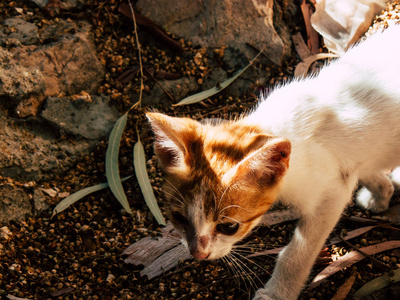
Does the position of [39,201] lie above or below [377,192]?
above

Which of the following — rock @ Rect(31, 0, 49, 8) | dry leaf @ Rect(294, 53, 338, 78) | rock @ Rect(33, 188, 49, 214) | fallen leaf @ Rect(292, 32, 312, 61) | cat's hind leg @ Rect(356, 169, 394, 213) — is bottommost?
cat's hind leg @ Rect(356, 169, 394, 213)

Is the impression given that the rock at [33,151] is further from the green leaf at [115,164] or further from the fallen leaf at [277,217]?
the fallen leaf at [277,217]

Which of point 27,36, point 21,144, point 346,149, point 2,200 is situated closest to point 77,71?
point 27,36

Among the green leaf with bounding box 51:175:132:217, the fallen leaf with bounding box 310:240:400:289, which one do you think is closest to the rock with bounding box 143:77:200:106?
the green leaf with bounding box 51:175:132:217

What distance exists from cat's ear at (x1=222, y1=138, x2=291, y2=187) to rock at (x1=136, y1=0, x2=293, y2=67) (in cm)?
176

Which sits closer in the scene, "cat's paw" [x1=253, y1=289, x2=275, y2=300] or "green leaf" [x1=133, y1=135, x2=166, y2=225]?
"cat's paw" [x1=253, y1=289, x2=275, y2=300]

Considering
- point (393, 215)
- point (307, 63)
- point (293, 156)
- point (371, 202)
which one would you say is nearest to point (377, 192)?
point (371, 202)

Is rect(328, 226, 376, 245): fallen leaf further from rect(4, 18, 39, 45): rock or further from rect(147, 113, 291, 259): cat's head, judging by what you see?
rect(4, 18, 39, 45): rock

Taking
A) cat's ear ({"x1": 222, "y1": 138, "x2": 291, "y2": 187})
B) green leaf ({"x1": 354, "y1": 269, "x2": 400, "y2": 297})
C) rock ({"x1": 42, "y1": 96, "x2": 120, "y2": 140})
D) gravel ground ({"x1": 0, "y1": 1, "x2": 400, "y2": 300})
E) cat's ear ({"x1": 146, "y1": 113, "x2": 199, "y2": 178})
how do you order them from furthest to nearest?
rock ({"x1": 42, "y1": 96, "x2": 120, "y2": 140}) < gravel ground ({"x1": 0, "y1": 1, "x2": 400, "y2": 300}) < green leaf ({"x1": 354, "y1": 269, "x2": 400, "y2": 297}) < cat's ear ({"x1": 146, "y1": 113, "x2": 199, "y2": 178}) < cat's ear ({"x1": 222, "y1": 138, "x2": 291, "y2": 187})

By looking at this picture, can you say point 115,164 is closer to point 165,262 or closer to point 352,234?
point 165,262

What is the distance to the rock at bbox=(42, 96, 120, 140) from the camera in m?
3.06

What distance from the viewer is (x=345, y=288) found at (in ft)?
8.20

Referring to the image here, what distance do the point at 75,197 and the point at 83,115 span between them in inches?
24.6

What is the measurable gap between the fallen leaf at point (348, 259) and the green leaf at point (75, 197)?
4.96ft
